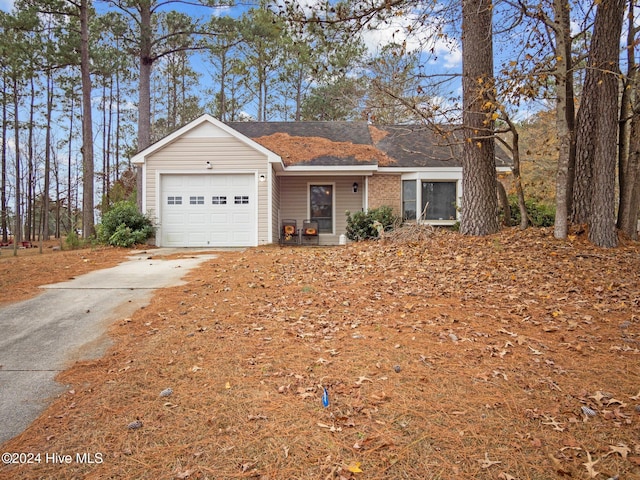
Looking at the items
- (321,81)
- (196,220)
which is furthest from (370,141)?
(196,220)

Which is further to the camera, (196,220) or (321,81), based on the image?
(321,81)

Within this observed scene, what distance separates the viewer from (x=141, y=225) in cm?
1118

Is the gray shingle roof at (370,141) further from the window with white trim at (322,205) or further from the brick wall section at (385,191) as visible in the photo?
the window with white trim at (322,205)

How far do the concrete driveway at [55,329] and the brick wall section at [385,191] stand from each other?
7.75 meters

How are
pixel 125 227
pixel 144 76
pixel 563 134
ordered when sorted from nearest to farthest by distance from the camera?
pixel 563 134 → pixel 125 227 → pixel 144 76

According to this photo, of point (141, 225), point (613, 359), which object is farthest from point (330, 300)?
point (141, 225)

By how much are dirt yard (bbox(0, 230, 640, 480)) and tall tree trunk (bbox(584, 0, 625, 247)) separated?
1.40 meters

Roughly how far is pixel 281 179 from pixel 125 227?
17.9 feet

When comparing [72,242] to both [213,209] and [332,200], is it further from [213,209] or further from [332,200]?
[332,200]

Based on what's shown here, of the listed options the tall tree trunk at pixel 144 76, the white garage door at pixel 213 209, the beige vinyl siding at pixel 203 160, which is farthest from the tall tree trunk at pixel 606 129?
the tall tree trunk at pixel 144 76

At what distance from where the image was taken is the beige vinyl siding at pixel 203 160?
11.5 metres

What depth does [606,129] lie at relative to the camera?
638cm

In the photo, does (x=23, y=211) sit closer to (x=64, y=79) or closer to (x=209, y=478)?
(x=64, y=79)

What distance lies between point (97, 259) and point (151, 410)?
24.5 ft
